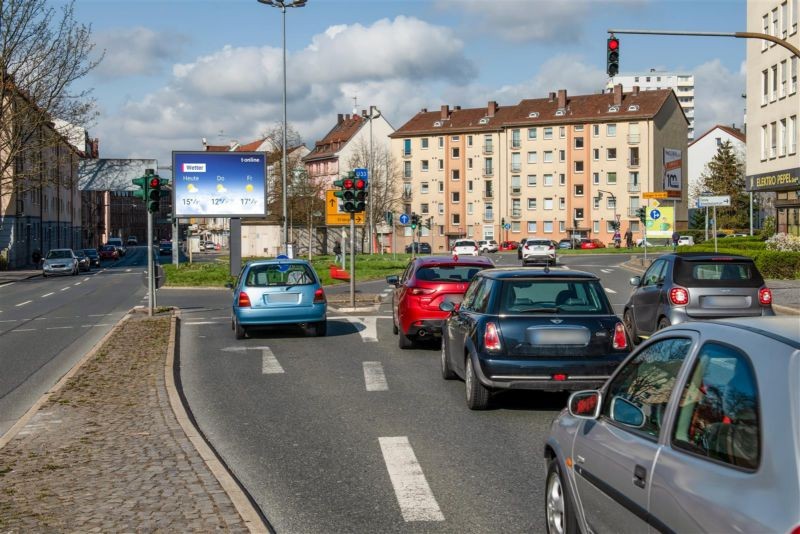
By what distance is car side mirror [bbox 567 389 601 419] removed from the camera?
453 cm

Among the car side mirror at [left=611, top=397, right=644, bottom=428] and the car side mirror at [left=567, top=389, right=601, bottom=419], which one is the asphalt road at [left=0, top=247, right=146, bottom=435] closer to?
the car side mirror at [left=567, top=389, right=601, bottom=419]

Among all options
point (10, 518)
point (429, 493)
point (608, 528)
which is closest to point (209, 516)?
point (10, 518)

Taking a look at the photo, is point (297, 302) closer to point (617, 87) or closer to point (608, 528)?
point (608, 528)

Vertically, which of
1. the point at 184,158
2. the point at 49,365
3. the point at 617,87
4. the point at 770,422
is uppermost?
the point at 617,87

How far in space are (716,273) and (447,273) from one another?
418 centimetres

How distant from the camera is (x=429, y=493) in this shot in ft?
21.9

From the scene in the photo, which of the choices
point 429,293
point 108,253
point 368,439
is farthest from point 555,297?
point 108,253

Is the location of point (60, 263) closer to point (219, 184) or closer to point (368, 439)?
point (219, 184)

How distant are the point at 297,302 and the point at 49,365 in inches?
185

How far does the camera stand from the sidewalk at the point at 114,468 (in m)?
5.77

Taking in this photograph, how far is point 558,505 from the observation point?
504 centimetres

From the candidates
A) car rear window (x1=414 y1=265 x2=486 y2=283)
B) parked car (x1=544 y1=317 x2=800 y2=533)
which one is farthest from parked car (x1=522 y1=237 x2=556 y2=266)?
parked car (x1=544 y1=317 x2=800 y2=533)

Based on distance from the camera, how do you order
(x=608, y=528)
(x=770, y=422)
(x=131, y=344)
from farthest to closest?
(x=131, y=344) < (x=608, y=528) < (x=770, y=422)

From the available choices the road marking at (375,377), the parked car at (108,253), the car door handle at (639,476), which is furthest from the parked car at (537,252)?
the parked car at (108,253)
